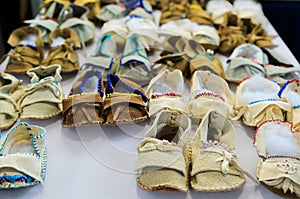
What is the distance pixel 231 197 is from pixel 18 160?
488 millimetres

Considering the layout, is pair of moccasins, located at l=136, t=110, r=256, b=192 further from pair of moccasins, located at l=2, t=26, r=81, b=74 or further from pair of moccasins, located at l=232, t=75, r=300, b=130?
pair of moccasins, located at l=2, t=26, r=81, b=74

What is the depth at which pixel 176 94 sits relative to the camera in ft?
3.57

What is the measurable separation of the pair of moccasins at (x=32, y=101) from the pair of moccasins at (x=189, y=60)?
0.35m

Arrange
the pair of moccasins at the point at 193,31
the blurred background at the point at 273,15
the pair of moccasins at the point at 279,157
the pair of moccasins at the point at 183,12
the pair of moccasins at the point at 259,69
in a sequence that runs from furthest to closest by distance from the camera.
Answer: the blurred background at the point at 273,15 < the pair of moccasins at the point at 183,12 < the pair of moccasins at the point at 193,31 < the pair of moccasins at the point at 259,69 < the pair of moccasins at the point at 279,157

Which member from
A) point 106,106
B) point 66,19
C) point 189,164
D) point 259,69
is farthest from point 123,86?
point 66,19

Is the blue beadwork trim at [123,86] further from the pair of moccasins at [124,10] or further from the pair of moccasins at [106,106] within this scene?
the pair of moccasins at [124,10]

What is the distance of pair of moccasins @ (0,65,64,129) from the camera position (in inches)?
40.0

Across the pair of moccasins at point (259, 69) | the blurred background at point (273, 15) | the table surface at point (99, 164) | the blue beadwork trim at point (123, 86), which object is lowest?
the blurred background at point (273, 15)

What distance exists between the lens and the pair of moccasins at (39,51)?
1.25 metres

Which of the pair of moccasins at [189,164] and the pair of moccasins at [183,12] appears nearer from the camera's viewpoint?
the pair of moccasins at [189,164]

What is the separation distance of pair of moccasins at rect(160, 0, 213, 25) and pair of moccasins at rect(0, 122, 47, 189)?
34.7 inches

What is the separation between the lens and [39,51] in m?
1.31

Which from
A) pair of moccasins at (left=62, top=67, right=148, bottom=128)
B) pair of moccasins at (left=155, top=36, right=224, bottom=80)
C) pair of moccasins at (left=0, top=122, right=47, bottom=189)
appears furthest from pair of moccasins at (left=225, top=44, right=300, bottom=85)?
pair of moccasins at (left=0, top=122, right=47, bottom=189)

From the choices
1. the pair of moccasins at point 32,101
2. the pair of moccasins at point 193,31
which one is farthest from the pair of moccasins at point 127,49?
the pair of moccasins at point 32,101
